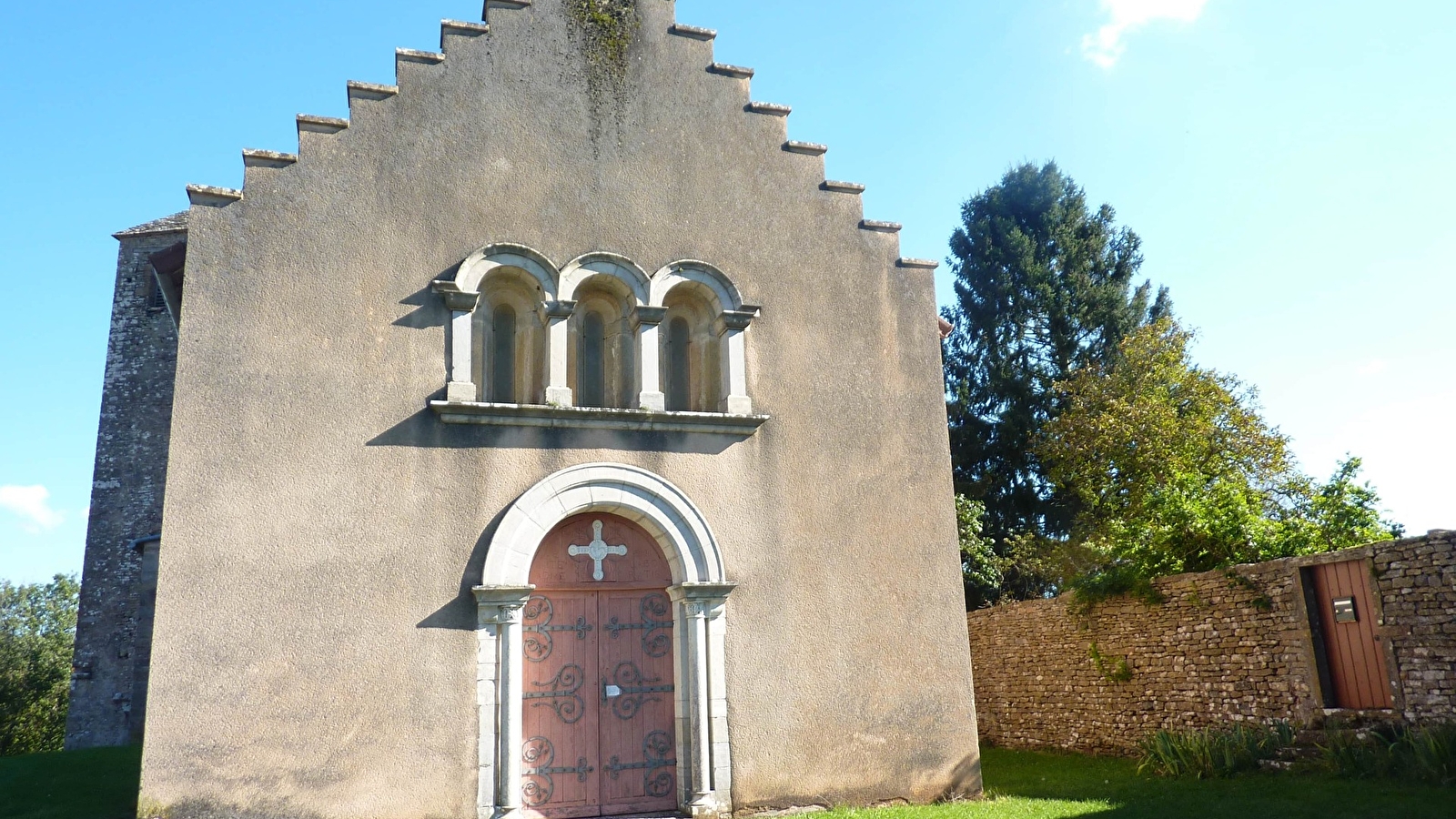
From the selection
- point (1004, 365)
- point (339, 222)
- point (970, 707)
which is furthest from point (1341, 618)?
point (1004, 365)

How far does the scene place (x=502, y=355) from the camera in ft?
31.1

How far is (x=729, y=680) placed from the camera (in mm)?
8945

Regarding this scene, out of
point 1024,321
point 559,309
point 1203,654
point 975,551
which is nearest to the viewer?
point 559,309

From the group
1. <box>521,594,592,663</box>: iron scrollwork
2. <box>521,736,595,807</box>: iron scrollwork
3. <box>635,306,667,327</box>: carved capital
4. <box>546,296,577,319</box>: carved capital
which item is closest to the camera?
<box>521,736,595,807</box>: iron scrollwork

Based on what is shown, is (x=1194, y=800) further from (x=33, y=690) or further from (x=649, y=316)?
(x=33, y=690)

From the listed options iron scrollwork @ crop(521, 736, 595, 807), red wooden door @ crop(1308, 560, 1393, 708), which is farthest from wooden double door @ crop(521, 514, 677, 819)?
red wooden door @ crop(1308, 560, 1393, 708)

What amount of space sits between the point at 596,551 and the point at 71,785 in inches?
263

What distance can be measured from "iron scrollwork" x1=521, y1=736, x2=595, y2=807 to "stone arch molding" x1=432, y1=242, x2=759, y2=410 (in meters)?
2.98

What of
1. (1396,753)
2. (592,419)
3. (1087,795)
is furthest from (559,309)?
(1396,753)

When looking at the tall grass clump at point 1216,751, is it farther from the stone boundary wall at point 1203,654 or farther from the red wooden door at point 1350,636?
the red wooden door at point 1350,636

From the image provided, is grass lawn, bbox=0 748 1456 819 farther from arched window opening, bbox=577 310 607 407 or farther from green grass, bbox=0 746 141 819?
arched window opening, bbox=577 310 607 407

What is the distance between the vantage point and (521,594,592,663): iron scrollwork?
28.5 feet

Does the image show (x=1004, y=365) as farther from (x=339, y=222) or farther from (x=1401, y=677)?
(x=339, y=222)

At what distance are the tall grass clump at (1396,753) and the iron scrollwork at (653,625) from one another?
6199 millimetres
